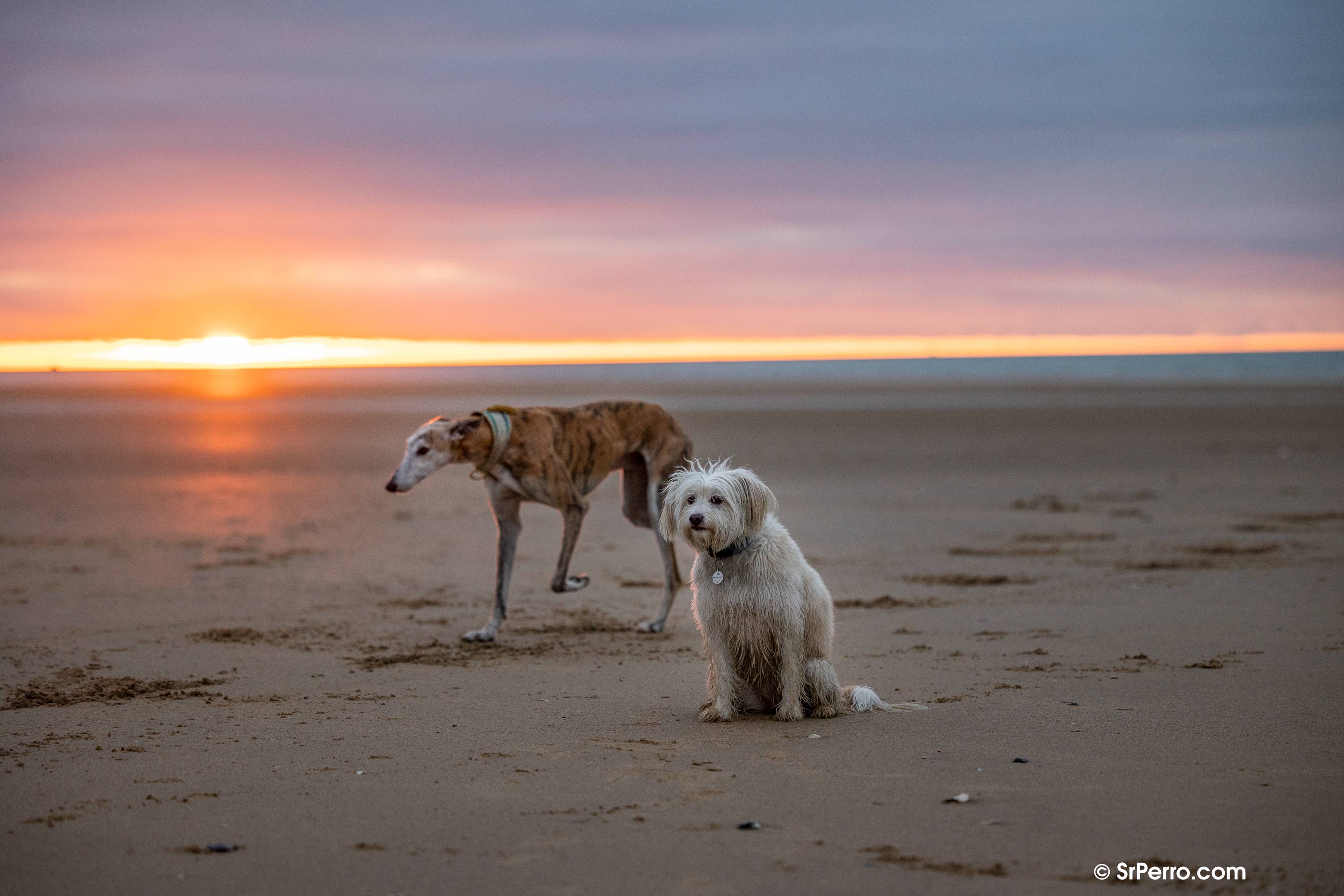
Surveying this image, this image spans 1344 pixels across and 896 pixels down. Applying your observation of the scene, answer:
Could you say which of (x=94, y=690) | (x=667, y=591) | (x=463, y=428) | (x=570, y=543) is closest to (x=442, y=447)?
(x=463, y=428)

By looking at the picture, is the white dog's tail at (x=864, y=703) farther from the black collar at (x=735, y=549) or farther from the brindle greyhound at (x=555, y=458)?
the brindle greyhound at (x=555, y=458)

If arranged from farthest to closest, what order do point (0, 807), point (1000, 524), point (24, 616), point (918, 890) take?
point (1000, 524) < point (24, 616) < point (0, 807) < point (918, 890)

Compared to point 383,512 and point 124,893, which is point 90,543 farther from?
point 124,893

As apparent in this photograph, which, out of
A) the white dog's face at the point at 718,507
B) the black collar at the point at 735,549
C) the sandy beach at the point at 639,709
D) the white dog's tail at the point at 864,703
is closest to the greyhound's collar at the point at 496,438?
the sandy beach at the point at 639,709

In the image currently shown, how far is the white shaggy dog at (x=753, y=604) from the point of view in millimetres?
6480

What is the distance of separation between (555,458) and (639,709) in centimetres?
358

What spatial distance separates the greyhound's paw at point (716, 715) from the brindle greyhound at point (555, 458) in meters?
3.09

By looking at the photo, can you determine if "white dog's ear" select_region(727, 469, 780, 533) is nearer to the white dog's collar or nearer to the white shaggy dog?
the white shaggy dog

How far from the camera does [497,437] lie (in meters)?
9.93

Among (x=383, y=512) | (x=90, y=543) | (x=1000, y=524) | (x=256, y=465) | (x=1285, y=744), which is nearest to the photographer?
(x=1285, y=744)

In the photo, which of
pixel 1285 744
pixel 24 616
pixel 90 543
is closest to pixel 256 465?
pixel 90 543

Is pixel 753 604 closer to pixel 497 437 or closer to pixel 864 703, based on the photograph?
pixel 864 703

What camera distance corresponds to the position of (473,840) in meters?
4.66

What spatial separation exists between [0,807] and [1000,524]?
12400mm
